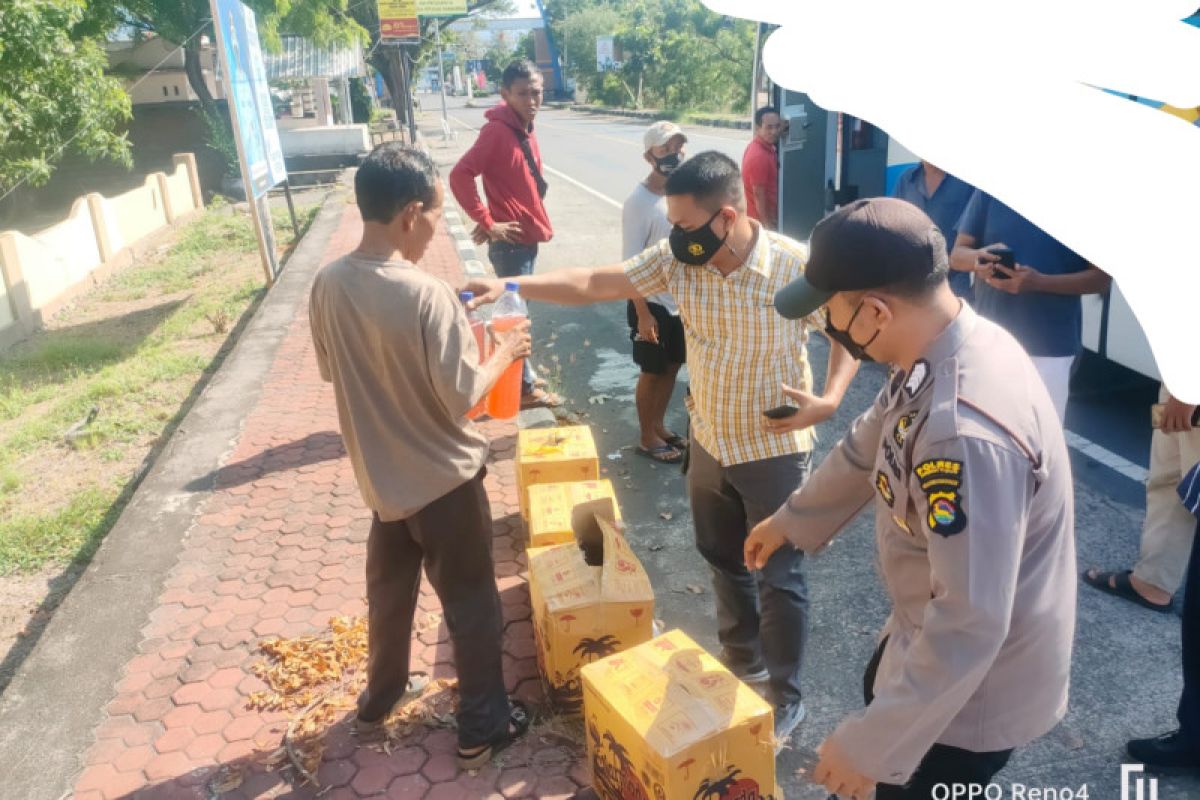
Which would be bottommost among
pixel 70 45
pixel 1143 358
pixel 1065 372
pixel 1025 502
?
pixel 1143 358

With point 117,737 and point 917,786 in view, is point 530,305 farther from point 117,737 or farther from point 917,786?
point 917,786

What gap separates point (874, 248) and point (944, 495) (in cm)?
45

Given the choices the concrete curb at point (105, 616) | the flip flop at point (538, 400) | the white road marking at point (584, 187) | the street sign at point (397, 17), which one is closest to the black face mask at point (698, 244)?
the concrete curb at point (105, 616)

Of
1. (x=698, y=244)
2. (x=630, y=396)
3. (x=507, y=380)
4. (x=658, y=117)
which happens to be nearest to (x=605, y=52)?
(x=658, y=117)

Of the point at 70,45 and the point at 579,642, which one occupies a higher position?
the point at 70,45

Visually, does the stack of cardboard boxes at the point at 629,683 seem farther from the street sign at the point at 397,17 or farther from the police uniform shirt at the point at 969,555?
the street sign at the point at 397,17

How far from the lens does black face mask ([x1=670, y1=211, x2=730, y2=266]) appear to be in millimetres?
2660

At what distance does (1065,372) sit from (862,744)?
8.48 ft

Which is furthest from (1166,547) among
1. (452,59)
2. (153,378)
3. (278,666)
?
(452,59)

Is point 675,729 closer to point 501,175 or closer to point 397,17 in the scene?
point 501,175

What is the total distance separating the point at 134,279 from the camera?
1221cm

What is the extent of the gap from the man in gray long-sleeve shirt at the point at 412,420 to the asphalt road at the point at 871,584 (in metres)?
1.12

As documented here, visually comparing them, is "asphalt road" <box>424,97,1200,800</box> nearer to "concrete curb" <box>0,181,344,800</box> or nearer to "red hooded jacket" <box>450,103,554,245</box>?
"red hooded jacket" <box>450,103,554,245</box>

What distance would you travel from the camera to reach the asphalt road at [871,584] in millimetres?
2885
